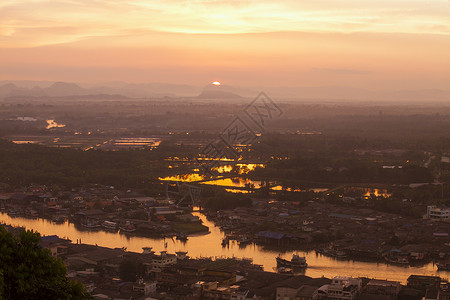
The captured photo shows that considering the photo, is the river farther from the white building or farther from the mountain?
the mountain

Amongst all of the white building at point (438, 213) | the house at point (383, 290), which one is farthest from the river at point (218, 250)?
the white building at point (438, 213)

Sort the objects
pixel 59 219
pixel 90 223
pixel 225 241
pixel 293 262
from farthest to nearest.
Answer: pixel 59 219
pixel 90 223
pixel 225 241
pixel 293 262

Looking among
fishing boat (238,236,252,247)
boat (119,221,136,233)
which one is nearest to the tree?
fishing boat (238,236,252,247)

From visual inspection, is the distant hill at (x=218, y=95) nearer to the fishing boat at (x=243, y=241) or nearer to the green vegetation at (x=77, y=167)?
the green vegetation at (x=77, y=167)

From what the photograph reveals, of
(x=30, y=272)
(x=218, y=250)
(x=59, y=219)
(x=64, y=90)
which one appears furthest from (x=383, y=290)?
(x=64, y=90)

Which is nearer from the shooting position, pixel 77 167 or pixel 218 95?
pixel 77 167

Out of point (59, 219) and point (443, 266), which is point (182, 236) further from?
point (443, 266)

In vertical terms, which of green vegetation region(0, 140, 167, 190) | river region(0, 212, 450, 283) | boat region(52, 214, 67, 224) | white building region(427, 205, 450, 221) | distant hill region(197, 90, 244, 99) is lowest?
river region(0, 212, 450, 283)
